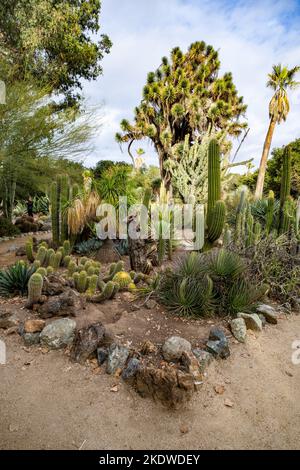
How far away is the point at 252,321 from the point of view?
3.76 metres

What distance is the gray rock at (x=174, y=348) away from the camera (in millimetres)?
2959

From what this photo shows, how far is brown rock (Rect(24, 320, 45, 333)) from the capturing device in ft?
10.8

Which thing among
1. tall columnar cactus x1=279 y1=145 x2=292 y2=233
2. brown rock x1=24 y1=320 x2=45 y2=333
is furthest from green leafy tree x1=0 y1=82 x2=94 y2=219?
brown rock x1=24 y1=320 x2=45 y2=333

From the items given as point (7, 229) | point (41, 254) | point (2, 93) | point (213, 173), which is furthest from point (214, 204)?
point (7, 229)

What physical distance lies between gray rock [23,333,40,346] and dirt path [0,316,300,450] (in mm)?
121

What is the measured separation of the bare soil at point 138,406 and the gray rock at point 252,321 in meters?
0.30

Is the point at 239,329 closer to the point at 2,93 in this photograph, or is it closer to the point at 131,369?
the point at 131,369

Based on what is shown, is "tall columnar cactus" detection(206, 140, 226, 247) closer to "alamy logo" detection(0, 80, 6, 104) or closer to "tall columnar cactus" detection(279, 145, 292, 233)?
"tall columnar cactus" detection(279, 145, 292, 233)

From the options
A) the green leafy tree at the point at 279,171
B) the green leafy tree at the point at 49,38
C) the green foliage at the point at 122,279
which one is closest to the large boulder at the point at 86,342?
the green foliage at the point at 122,279

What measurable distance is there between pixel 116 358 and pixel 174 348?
605 millimetres

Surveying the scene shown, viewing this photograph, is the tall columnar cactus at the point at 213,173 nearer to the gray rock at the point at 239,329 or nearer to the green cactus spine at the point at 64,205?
the gray rock at the point at 239,329

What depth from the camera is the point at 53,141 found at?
9.88 m

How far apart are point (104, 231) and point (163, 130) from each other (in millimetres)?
13565
